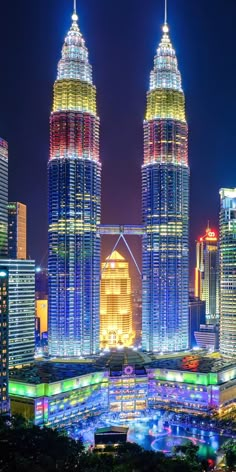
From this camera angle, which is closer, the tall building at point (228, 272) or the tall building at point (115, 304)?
the tall building at point (228, 272)

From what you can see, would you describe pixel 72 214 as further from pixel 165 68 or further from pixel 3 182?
pixel 165 68

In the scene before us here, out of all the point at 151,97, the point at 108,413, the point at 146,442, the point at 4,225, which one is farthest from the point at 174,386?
the point at 151,97

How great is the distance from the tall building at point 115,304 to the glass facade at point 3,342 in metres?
40.4

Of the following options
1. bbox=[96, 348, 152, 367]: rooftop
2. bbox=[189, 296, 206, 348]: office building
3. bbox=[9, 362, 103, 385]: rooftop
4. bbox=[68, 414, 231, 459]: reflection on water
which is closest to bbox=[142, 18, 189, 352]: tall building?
bbox=[96, 348, 152, 367]: rooftop

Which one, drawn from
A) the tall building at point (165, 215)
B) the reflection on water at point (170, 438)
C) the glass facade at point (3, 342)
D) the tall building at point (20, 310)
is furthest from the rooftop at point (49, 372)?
the tall building at point (165, 215)

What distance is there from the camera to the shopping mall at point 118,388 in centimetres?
5503

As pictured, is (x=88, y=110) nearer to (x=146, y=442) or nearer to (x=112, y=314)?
(x=112, y=314)

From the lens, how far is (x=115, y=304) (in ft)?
315

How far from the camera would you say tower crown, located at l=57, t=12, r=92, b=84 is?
246ft

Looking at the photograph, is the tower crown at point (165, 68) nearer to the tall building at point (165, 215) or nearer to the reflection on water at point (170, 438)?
the tall building at point (165, 215)

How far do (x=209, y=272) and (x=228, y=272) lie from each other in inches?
1794

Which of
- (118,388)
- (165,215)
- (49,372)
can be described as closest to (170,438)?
(118,388)

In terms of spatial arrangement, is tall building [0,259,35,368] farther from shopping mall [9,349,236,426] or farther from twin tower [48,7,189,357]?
twin tower [48,7,189,357]

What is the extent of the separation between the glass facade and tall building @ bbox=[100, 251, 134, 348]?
132 ft
